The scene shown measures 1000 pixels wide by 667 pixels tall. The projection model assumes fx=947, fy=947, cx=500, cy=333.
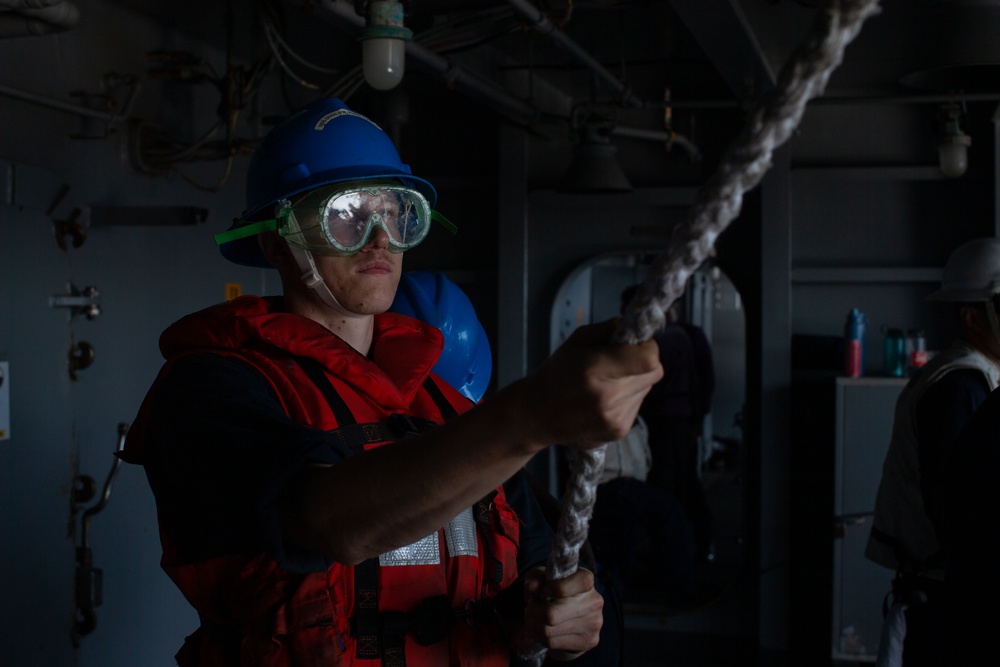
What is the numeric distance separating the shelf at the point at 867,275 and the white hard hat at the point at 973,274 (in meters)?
2.12

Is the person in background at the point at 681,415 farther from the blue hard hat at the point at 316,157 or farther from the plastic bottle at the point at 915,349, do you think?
the blue hard hat at the point at 316,157

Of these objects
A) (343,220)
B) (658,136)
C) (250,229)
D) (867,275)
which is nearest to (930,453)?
(343,220)

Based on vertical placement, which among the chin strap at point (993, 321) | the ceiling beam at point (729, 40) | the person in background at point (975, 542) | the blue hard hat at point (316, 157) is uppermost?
the ceiling beam at point (729, 40)

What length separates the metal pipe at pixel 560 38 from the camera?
3.28m

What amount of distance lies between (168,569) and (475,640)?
506mm

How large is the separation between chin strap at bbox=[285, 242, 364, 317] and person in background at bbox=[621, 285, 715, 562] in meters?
5.29

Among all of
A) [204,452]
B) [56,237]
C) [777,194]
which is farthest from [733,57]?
[204,452]

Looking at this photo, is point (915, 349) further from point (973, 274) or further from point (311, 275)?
point (311, 275)

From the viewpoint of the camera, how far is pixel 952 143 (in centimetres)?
512

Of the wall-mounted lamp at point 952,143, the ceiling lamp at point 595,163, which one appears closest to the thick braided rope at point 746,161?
the ceiling lamp at point 595,163

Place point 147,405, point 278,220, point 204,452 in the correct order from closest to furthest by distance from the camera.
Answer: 1. point 204,452
2. point 147,405
3. point 278,220

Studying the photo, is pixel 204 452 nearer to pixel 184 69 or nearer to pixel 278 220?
pixel 278 220

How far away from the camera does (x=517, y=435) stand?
1.01 meters

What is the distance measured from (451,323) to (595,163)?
2.83m
